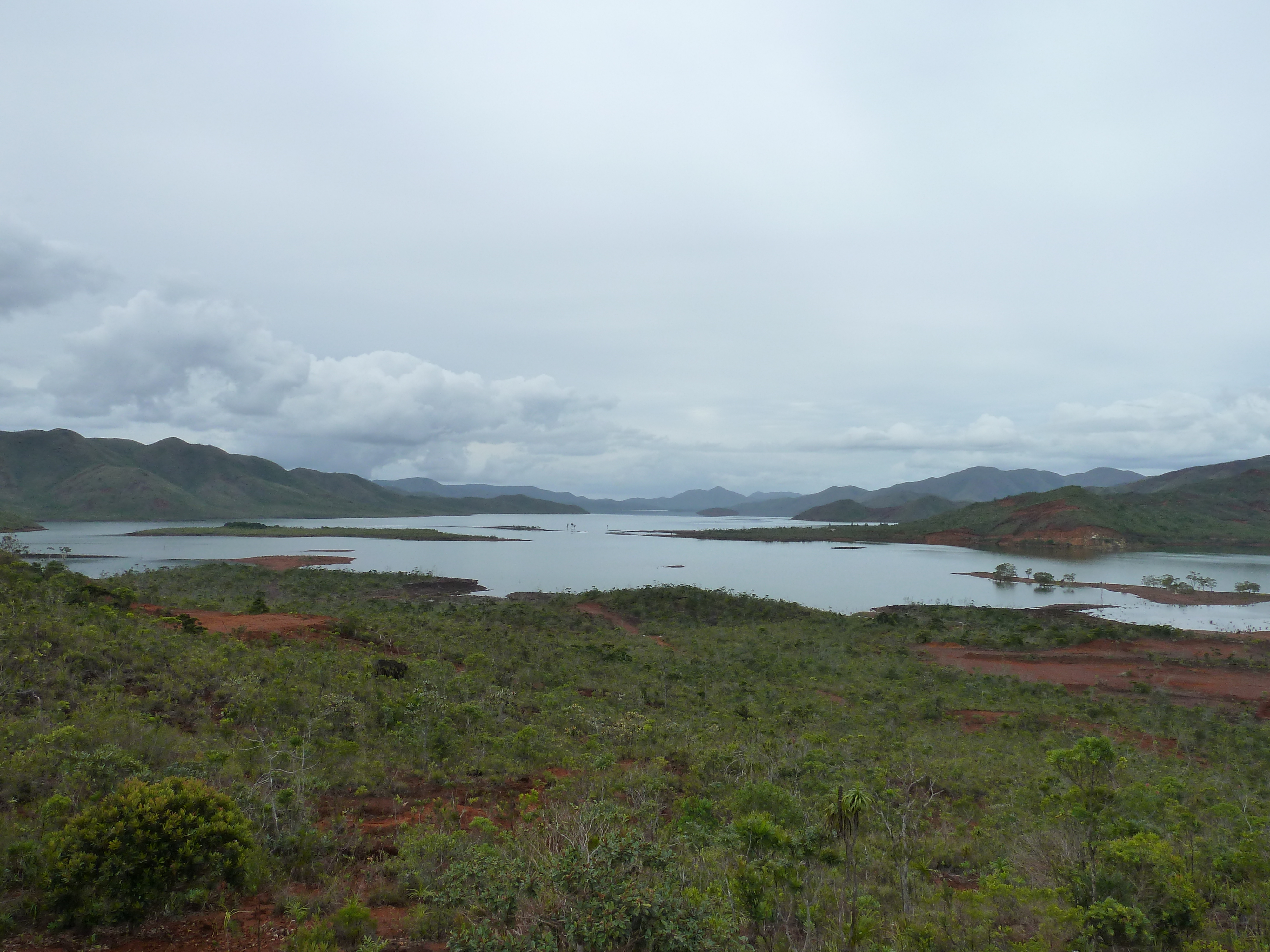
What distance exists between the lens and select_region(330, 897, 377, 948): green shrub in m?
4.75

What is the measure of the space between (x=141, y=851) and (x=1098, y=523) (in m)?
122

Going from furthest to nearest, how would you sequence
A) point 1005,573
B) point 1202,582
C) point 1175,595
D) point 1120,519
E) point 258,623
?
point 1120,519 < point 1005,573 < point 1202,582 < point 1175,595 < point 258,623

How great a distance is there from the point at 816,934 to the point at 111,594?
20157mm

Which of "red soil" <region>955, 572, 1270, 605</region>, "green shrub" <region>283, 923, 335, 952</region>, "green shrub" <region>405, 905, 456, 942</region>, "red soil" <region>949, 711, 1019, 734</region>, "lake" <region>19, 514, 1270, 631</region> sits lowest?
"lake" <region>19, 514, 1270, 631</region>

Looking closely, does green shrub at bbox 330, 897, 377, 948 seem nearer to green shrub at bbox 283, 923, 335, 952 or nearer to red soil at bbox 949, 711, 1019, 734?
green shrub at bbox 283, 923, 335, 952

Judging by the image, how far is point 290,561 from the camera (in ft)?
207

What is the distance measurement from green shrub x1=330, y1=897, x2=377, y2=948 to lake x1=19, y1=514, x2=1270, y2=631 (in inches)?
1619

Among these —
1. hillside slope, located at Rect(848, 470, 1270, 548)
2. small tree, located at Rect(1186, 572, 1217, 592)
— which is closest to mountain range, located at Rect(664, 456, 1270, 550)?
hillside slope, located at Rect(848, 470, 1270, 548)

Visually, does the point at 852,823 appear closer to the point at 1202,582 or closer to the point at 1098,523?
the point at 1202,582

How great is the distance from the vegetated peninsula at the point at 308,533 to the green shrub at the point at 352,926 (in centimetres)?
10477

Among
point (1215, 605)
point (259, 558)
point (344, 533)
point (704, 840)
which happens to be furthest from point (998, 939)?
point (344, 533)

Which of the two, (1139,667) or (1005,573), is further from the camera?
(1005,573)

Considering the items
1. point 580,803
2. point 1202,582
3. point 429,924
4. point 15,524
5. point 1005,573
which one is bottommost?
point 1005,573

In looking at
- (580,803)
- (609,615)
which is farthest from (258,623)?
(609,615)
